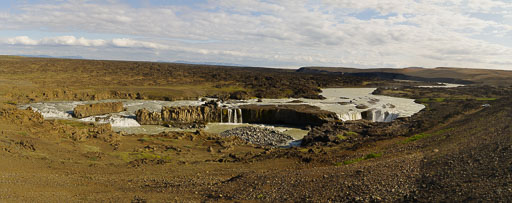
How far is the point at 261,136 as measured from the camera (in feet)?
122

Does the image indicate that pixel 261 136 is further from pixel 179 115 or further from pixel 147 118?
pixel 147 118

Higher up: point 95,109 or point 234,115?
point 95,109

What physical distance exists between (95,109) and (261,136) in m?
28.1

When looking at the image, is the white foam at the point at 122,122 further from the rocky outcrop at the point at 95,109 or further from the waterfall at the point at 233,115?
the waterfall at the point at 233,115

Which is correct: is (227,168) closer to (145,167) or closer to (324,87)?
(145,167)

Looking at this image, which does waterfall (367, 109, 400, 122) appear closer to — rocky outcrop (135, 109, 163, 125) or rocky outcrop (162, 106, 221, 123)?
rocky outcrop (162, 106, 221, 123)

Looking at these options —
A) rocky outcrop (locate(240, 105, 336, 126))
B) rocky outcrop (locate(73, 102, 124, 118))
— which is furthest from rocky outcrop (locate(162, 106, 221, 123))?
rocky outcrop (locate(73, 102, 124, 118))

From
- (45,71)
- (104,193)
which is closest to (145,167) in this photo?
(104,193)

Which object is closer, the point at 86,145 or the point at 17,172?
the point at 17,172

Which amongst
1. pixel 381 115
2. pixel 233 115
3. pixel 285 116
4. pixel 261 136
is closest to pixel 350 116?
pixel 381 115

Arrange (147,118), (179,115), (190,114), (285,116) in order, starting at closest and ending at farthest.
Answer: (147,118)
(179,115)
(190,114)
(285,116)

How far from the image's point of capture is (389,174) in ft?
46.3

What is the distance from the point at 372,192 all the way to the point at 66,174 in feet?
51.4

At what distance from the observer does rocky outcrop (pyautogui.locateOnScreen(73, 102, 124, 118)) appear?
4697cm
